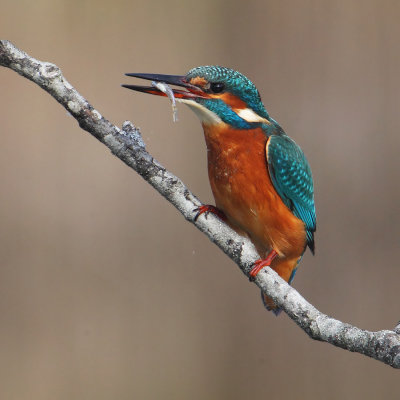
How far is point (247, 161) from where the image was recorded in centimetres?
150

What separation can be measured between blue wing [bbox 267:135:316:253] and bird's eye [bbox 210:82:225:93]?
19 centimetres

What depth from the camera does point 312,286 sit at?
8.73 feet

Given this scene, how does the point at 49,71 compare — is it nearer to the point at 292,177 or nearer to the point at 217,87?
the point at 217,87

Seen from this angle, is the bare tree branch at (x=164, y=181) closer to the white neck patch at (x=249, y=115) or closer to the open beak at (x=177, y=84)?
the open beak at (x=177, y=84)

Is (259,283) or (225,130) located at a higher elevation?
(225,130)

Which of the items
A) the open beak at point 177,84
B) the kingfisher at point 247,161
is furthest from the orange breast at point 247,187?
the open beak at point 177,84

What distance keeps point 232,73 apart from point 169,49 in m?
1.45

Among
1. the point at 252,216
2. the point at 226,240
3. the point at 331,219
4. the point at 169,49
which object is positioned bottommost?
the point at 226,240

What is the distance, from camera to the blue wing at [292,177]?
1.54 m

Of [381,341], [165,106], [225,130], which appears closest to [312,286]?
[165,106]

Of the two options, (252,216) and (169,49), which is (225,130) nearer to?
(252,216)

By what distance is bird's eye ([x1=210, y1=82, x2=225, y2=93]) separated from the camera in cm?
141

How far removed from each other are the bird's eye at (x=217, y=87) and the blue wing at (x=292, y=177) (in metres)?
0.19

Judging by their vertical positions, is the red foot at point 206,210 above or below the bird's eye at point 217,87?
below
